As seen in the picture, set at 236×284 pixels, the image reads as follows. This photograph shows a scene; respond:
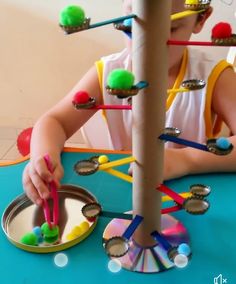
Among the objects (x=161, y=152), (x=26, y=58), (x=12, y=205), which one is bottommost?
(x=26, y=58)

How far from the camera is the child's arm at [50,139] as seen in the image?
0.53m

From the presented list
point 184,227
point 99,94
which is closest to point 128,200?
point 184,227

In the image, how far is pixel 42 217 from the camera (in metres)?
0.51

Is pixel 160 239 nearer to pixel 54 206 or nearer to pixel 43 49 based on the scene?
pixel 54 206

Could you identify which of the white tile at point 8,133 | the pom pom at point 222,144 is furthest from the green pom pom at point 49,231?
the white tile at point 8,133

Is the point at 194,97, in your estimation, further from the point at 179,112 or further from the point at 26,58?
the point at 26,58

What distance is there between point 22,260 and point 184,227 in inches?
7.5

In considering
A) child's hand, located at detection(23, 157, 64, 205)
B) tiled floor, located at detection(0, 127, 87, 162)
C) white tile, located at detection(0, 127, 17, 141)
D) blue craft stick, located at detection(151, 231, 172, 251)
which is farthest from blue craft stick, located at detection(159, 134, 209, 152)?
white tile, located at detection(0, 127, 17, 141)

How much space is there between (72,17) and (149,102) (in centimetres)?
9

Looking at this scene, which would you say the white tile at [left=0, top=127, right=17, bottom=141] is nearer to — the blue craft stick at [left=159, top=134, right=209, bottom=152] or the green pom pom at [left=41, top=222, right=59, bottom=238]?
the green pom pom at [left=41, top=222, right=59, bottom=238]

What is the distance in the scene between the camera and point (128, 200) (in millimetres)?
527

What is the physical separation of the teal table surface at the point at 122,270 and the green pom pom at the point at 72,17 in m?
0.26

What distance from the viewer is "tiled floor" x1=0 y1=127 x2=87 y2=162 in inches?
67.4

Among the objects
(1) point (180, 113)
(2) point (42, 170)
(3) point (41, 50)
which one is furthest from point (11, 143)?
(2) point (42, 170)
